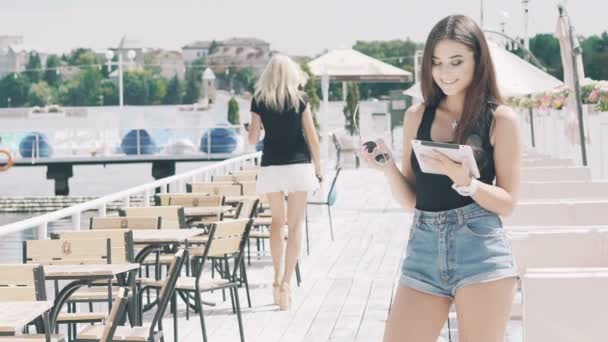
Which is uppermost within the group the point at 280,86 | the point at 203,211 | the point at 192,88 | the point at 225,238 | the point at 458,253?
the point at 280,86

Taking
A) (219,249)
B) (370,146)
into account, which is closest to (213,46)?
(219,249)

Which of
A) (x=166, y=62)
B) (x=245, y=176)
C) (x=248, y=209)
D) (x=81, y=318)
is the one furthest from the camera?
(x=166, y=62)

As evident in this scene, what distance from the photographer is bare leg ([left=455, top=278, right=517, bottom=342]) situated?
11.5 feet

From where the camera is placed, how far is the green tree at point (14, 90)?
139250mm

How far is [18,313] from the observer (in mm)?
4363

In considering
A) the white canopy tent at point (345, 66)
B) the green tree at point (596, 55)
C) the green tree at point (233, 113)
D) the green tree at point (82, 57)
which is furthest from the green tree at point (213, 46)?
the white canopy tent at point (345, 66)

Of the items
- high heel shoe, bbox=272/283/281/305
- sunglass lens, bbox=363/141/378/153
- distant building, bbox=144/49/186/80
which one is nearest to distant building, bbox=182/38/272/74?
distant building, bbox=144/49/186/80

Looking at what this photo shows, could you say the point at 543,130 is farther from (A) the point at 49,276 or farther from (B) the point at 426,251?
(B) the point at 426,251

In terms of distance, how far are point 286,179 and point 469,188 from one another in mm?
4736

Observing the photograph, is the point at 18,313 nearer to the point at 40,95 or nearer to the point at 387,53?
the point at 387,53

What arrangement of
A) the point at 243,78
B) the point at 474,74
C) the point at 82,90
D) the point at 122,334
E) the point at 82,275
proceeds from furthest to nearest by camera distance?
the point at 243,78 < the point at 82,90 < the point at 82,275 < the point at 122,334 < the point at 474,74

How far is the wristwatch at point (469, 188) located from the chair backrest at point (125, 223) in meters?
→ 4.25

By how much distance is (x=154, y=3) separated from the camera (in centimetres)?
12450

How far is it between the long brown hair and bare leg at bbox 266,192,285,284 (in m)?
4.59
